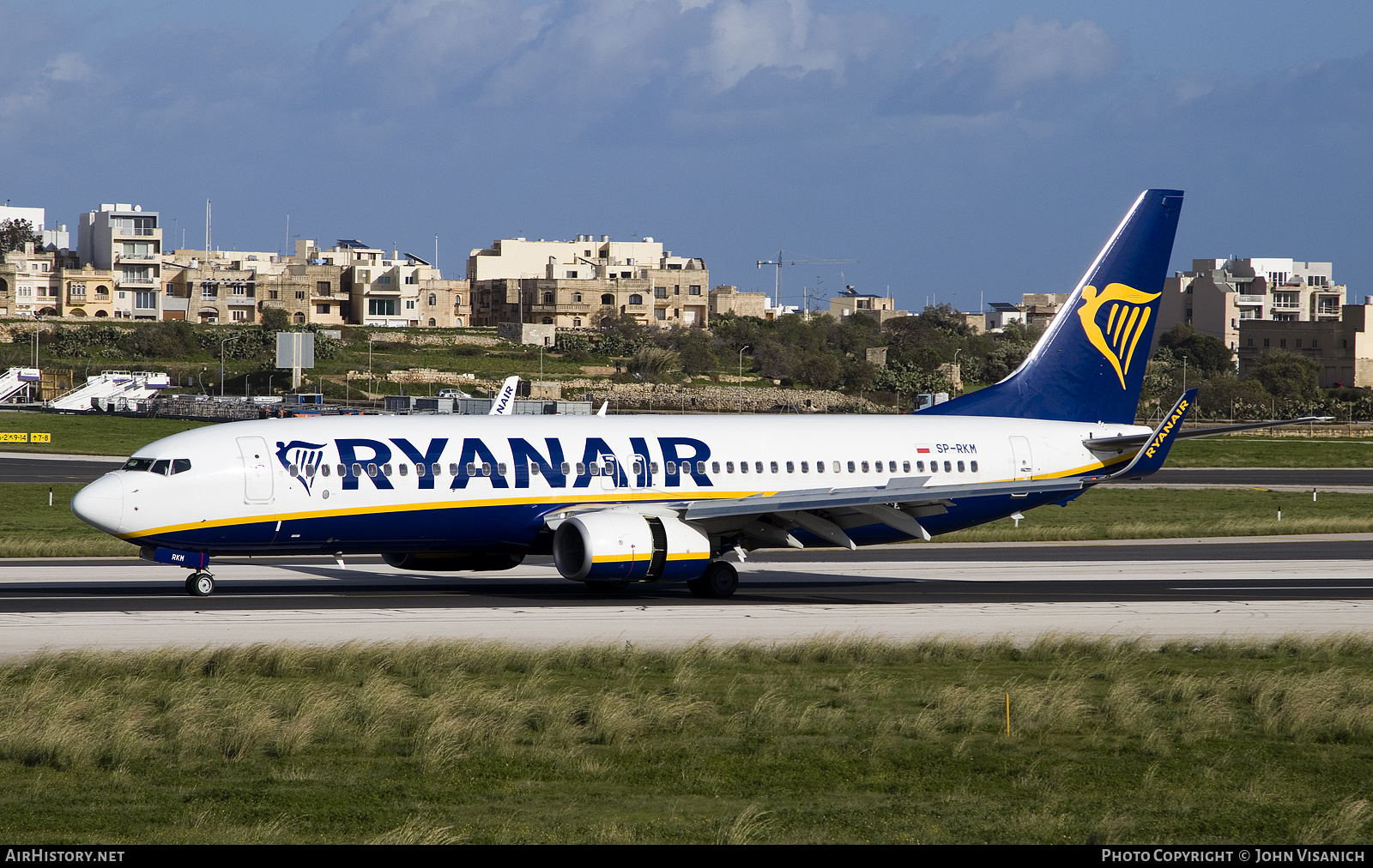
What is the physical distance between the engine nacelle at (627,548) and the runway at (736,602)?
32.3 inches

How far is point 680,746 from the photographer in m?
18.6

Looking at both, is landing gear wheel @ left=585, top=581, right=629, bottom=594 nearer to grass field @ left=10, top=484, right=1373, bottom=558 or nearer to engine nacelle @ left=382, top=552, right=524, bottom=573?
engine nacelle @ left=382, top=552, right=524, bottom=573

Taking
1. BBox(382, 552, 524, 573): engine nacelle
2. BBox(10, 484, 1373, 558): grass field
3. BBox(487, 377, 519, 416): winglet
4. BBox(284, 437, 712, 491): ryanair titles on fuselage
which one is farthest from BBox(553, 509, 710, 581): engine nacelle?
BBox(10, 484, 1373, 558): grass field

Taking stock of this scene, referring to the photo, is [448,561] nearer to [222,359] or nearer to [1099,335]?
[1099,335]

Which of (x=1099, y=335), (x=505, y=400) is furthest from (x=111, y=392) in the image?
(x=1099, y=335)

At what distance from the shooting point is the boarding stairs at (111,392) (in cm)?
13450

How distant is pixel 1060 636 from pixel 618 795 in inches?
564

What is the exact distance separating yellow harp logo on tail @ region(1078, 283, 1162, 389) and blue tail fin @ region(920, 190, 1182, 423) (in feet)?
0.08

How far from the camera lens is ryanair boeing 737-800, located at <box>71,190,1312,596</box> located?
32844 mm

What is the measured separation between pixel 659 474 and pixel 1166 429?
1288 centimetres

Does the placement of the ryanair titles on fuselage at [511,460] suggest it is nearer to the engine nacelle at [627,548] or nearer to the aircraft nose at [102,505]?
the engine nacelle at [627,548]

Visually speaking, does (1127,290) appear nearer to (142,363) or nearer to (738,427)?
(738,427)

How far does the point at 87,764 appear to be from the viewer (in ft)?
56.1

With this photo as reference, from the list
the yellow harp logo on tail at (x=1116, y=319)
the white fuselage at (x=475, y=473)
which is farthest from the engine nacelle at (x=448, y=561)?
the yellow harp logo on tail at (x=1116, y=319)
